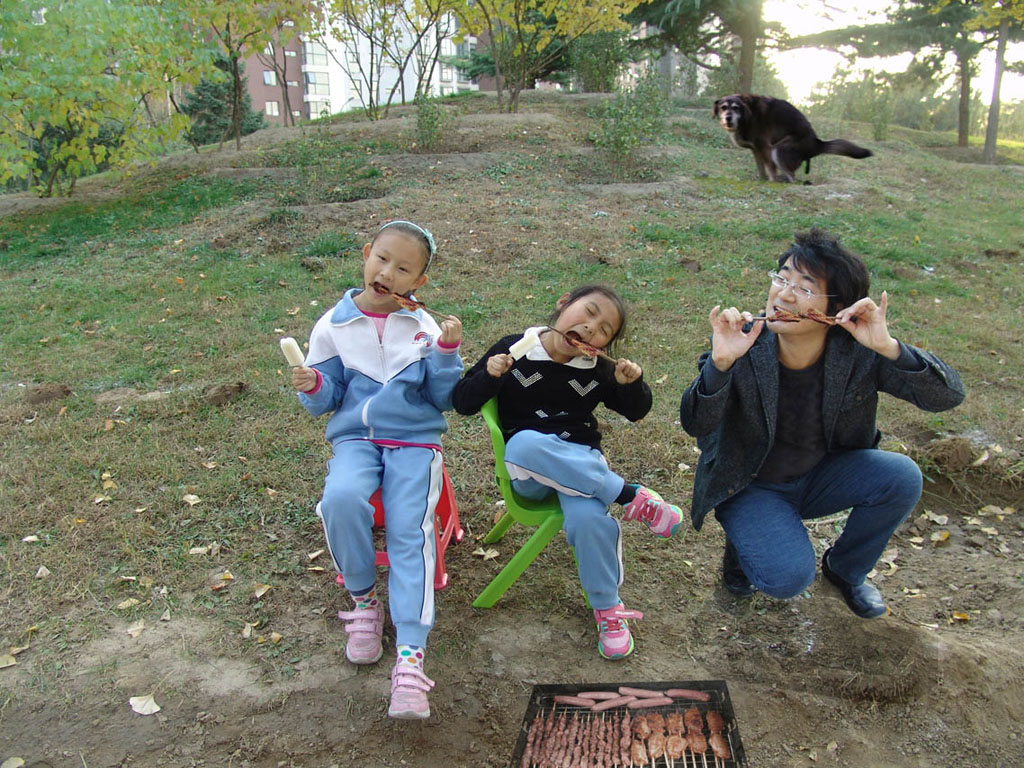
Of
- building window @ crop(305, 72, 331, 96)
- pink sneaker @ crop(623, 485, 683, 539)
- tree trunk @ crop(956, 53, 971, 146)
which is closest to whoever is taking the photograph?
pink sneaker @ crop(623, 485, 683, 539)

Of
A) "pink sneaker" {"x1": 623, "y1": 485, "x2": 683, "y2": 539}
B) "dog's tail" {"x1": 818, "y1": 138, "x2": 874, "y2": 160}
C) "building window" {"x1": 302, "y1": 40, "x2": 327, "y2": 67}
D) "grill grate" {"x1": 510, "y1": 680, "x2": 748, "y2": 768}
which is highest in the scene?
"building window" {"x1": 302, "y1": 40, "x2": 327, "y2": 67}

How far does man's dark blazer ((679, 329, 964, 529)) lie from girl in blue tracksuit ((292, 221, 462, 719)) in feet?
2.73

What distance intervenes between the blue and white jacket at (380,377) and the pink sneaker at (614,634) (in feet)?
2.61

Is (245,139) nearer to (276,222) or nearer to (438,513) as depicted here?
(276,222)

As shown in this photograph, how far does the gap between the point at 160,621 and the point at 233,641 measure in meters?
0.29

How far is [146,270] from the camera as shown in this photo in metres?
6.66

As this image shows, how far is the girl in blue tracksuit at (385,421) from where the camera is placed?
224cm

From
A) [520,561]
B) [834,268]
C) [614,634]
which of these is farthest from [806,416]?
[520,561]

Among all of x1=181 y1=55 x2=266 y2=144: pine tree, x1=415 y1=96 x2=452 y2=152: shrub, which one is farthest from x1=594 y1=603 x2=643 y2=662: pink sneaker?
x1=181 y1=55 x2=266 y2=144: pine tree

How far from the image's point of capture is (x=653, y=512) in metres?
2.35

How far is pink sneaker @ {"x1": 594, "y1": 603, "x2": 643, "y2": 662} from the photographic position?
2.38m

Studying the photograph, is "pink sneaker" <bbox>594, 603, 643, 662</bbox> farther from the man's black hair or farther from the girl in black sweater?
the man's black hair

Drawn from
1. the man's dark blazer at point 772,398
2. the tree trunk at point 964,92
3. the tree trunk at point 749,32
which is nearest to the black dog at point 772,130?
the man's dark blazer at point 772,398

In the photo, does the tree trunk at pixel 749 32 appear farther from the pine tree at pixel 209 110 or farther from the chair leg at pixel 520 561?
the pine tree at pixel 209 110
